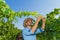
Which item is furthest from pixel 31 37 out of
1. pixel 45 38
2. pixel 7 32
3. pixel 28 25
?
pixel 45 38

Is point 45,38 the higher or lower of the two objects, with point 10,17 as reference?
lower

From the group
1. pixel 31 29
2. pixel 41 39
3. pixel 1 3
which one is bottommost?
pixel 41 39

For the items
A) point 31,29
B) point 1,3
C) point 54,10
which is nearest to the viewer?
point 31,29

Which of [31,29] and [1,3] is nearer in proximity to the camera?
[31,29]

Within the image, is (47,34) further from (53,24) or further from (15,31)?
(15,31)

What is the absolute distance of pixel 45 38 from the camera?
9.80m

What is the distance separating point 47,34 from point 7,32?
157 centimetres

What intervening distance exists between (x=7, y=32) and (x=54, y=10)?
2087mm

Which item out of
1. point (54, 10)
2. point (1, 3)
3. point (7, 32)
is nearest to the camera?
point (1, 3)

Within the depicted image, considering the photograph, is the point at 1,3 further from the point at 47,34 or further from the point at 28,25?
the point at 47,34

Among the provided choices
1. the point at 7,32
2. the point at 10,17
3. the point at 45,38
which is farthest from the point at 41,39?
the point at 10,17

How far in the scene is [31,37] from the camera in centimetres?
738

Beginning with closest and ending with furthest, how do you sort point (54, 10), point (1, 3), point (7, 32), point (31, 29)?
point (31, 29)
point (1, 3)
point (7, 32)
point (54, 10)

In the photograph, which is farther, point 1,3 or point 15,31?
point 15,31
